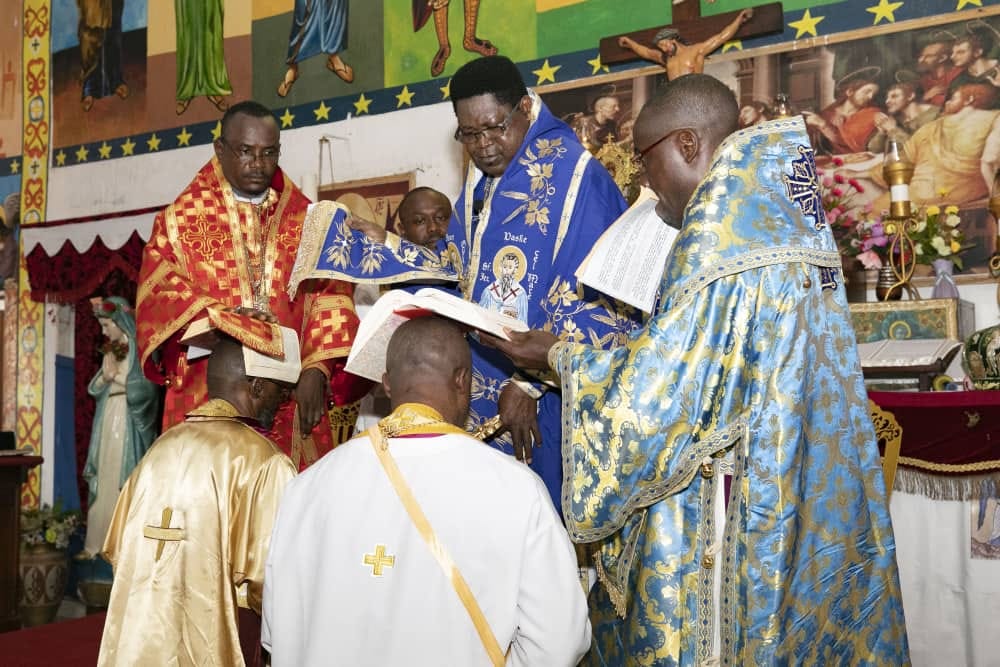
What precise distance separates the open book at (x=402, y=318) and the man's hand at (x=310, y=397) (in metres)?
1.06

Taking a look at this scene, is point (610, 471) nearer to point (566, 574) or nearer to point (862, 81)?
point (566, 574)

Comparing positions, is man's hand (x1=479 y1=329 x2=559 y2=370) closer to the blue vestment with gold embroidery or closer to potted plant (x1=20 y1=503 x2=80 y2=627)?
the blue vestment with gold embroidery

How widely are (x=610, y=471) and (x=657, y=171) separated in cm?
84

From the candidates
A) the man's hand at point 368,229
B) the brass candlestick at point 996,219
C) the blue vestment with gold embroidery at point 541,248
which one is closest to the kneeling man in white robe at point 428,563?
the blue vestment with gold embroidery at point 541,248

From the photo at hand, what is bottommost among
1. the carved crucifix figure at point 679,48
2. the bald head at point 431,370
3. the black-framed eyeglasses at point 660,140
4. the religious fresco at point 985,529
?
the religious fresco at point 985,529

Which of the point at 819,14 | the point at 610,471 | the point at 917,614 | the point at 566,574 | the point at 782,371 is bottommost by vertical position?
the point at 917,614

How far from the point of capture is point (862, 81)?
18.5 feet

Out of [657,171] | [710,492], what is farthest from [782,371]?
[657,171]

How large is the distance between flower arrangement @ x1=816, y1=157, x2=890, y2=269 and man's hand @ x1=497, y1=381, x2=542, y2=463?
2.28 metres

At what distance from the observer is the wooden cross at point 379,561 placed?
2268 mm

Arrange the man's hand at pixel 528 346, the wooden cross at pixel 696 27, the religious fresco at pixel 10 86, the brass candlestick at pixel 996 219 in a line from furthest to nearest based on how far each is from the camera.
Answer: the religious fresco at pixel 10 86, the wooden cross at pixel 696 27, the brass candlestick at pixel 996 219, the man's hand at pixel 528 346

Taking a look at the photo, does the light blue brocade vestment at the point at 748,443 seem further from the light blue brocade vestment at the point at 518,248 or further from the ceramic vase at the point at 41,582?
the ceramic vase at the point at 41,582

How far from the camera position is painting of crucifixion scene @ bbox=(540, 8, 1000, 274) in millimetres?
5352

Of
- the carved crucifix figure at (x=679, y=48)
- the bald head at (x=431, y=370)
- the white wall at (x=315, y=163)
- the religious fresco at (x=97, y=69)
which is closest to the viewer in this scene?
the bald head at (x=431, y=370)
